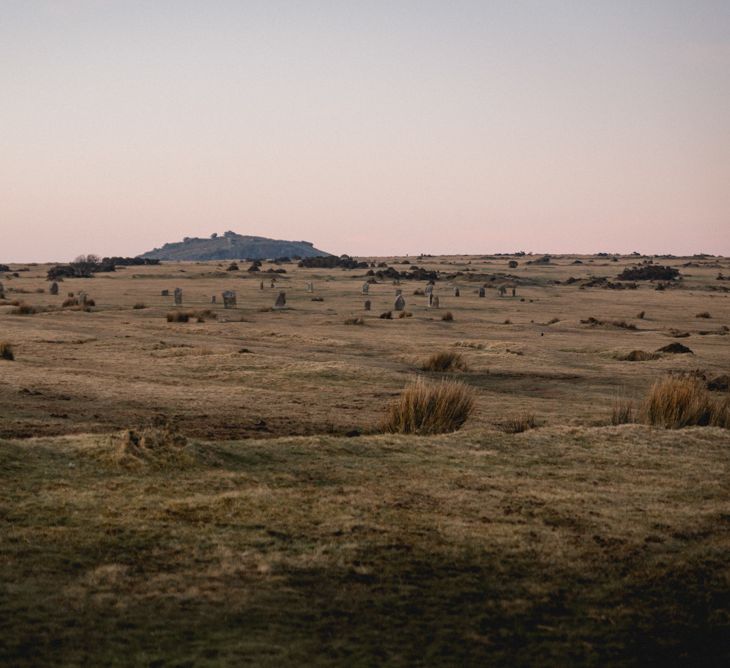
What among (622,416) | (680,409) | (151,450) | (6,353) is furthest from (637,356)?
(151,450)

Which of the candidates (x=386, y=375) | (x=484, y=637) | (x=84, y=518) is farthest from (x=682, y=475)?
(x=386, y=375)

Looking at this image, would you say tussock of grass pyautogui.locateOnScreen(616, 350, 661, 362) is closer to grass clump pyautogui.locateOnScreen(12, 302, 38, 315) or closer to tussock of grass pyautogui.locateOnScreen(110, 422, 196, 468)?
tussock of grass pyautogui.locateOnScreen(110, 422, 196, 468)

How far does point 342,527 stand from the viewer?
8727 millimetres

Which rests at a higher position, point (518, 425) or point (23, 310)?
point (23, 310)

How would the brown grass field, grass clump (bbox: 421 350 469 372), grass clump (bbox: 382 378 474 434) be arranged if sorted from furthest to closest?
grass clump (bbox: 421 350 469 372), grass clump (bbox: 382 378 474 434), the brown grass field

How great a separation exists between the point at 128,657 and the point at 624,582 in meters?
4.18

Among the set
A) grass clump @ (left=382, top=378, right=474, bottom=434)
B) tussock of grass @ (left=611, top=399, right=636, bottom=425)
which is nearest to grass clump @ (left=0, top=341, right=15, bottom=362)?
grass clump @ (left=382, top=378, right=474, bottom=434)

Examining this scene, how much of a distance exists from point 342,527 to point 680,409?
8984 mm

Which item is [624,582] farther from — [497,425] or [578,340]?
[578,340]

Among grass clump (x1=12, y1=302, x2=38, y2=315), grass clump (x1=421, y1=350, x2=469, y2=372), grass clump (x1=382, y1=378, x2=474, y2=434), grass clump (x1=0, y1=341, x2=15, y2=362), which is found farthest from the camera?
grass clump (x1=12, y1=302, x2=38, y2=315)

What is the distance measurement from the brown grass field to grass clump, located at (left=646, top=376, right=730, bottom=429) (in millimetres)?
205

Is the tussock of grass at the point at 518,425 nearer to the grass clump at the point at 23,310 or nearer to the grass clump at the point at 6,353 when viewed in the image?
the grass clump at the point at 6,353

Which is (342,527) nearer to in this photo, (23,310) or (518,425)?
(518,425)

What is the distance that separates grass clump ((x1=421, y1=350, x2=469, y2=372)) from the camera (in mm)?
24031
